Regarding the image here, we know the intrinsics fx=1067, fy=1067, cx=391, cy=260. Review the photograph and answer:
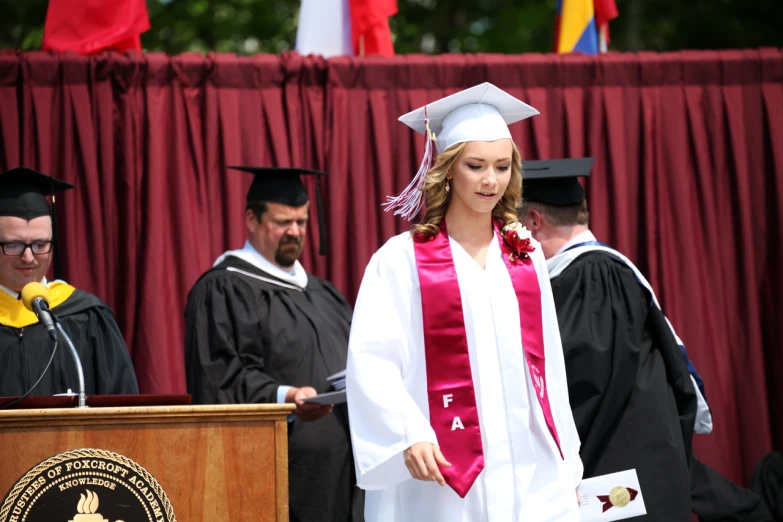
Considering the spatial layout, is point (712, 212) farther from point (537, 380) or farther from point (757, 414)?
point (537, 380)

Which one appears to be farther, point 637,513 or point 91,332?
point 91,332

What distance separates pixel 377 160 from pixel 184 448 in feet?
10.7

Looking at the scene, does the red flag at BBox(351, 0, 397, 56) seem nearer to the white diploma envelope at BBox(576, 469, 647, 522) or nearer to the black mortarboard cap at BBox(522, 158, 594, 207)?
the black mortarboard cap at BBox(522, 158, 594, 207)

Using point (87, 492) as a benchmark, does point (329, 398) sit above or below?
above

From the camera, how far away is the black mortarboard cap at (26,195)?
482 cm

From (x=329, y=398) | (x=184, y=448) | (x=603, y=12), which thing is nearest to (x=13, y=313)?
(x=329, y=398)

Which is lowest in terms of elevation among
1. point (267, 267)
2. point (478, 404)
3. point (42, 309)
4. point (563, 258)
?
point (478, 404)

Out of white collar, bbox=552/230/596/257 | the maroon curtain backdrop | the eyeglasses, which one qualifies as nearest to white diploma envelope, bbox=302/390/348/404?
white collar, bbox=552/230/596/257

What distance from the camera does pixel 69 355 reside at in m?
4.82

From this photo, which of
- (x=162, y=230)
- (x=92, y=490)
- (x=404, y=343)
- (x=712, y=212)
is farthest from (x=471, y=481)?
(x=712, y=212)

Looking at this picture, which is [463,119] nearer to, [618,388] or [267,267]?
[618,388]

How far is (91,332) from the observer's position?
4902 millimetres

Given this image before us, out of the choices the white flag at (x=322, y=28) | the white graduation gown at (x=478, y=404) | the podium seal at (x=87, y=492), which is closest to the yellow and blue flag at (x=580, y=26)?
the white flag at (x=322, y=28)

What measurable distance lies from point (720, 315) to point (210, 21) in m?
8.01
